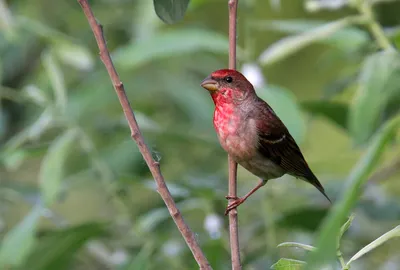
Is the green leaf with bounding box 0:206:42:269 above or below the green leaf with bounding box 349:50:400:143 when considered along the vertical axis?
below

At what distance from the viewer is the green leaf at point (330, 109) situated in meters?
3.40

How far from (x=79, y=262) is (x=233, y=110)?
1873 mm

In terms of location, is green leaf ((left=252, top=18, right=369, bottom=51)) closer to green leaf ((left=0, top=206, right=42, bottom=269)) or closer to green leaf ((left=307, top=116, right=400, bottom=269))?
green leaf ((left=0, top=206, right=42, bottom=269))

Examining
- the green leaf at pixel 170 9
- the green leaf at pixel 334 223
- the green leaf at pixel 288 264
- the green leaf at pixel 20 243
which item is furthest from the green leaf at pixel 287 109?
the green leaf at pixel 334 223

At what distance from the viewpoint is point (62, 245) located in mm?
3322

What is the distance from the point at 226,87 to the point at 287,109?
52 centimetres

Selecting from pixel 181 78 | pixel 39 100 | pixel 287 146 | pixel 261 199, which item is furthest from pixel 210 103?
pixel 287 146

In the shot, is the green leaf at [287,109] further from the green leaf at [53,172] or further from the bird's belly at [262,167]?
the green leaf at [53,172]

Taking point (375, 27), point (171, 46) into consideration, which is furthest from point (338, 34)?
point (171, 46)

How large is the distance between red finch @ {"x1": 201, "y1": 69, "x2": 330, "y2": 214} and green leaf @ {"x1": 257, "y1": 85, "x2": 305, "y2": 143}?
16 cm

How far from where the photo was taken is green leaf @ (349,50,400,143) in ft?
9.65

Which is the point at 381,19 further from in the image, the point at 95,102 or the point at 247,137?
the point at 247,137

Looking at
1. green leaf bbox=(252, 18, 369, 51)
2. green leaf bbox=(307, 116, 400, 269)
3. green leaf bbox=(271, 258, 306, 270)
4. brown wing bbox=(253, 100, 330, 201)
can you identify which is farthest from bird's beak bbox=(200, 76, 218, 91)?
green leaf bbox=(307, 116, 400, 269)

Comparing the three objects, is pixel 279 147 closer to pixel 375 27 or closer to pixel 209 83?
pixel 209 83
